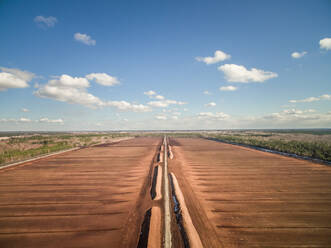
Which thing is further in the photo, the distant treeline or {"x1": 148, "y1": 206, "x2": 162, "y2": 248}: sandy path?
the distant treeline

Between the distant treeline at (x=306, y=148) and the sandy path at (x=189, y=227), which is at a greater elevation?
the distant treeline at (x=306, y=148)

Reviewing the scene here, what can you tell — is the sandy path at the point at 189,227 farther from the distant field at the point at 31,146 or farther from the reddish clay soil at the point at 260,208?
the distant field at the point at 31,146

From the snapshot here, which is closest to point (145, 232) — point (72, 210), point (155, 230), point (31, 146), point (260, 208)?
point (155, 230)

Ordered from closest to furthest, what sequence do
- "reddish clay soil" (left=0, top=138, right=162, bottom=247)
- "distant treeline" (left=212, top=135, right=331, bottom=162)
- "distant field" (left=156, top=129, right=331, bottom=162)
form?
"reddish clay soil" (left=0, top=138, right=162, bottom=247)
"distant treeline" (left=212, top=135, right=331, bottom=162)
"distant field" (left=156, top=129, right=331, bottom=162)

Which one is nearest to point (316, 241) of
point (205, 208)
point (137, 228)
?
point (205, 208)

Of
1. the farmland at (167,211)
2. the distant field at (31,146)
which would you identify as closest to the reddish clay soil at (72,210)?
the farmland at (167,211)

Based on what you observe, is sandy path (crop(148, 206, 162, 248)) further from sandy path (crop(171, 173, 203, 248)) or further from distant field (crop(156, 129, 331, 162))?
distant field (crop(156, 129, 331, 162))

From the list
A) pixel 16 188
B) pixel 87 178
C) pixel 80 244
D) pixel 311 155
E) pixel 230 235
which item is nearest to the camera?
pixel 80 244

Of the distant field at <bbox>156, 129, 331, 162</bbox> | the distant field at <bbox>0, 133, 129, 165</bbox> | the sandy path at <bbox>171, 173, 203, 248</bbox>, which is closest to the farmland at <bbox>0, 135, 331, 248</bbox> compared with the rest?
the sandy path at <bbox>171, 173, 203, 248</bbox>

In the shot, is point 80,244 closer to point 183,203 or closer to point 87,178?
point 183,203
